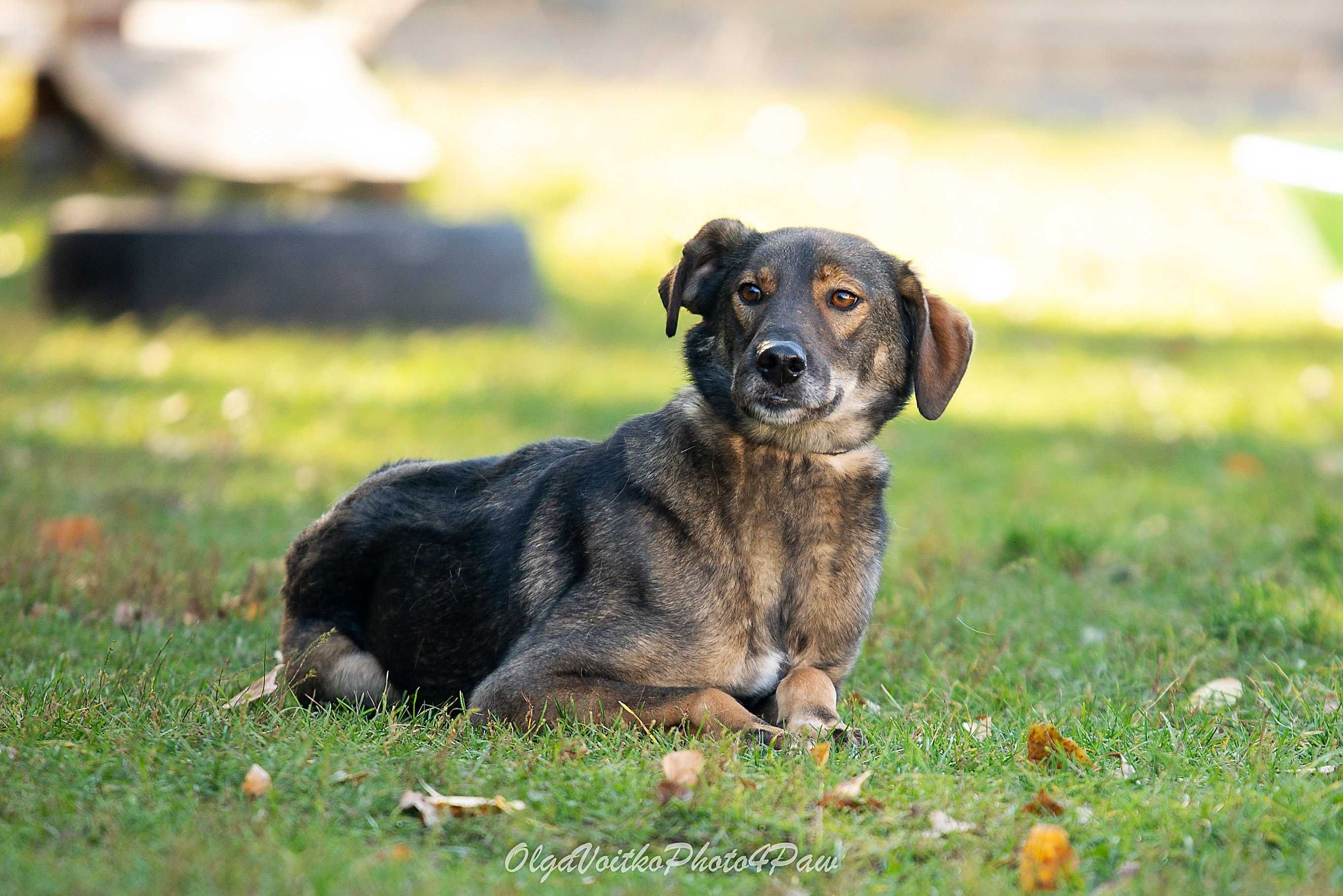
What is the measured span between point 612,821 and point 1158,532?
4.65 m

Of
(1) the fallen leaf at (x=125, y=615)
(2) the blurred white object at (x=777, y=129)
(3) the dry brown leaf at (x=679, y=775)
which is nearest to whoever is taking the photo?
(3) the dry brown leaf at (x=679, y=775)

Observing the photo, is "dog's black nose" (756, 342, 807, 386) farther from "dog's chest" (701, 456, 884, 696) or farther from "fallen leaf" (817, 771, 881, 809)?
"fallen leaf" (817, 771, 881, 809)

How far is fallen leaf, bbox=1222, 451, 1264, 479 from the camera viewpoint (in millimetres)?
8539

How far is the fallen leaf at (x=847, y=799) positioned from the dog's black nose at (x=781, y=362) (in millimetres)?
1225

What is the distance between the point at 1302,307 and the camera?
41.5 feet

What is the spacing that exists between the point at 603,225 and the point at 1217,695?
9.65 m

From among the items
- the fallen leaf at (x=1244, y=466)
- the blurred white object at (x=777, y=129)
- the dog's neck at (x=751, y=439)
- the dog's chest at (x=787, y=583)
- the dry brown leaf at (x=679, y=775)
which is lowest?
the fallen leaf at (x=1244, y=466)

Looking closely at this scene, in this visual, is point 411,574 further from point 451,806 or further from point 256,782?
point 451,806

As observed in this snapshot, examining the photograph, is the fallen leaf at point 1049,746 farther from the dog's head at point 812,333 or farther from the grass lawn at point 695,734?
the dog's head at point 812,333

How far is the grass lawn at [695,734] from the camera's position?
3375 mm

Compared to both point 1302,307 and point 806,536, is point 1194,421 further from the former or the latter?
point 806,536

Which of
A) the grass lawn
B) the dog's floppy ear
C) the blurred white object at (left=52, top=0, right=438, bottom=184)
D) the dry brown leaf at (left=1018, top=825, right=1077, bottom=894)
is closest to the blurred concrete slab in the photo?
the grass lawn

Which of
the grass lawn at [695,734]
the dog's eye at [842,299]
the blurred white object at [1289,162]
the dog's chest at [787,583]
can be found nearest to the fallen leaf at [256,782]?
the grass lawn at [695,734]

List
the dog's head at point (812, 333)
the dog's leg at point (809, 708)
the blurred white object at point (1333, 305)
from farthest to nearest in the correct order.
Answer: the blurred white object at point (1333, 305) < the dog's head at point (812, 333) < the dog's leg at point (809, 708)
